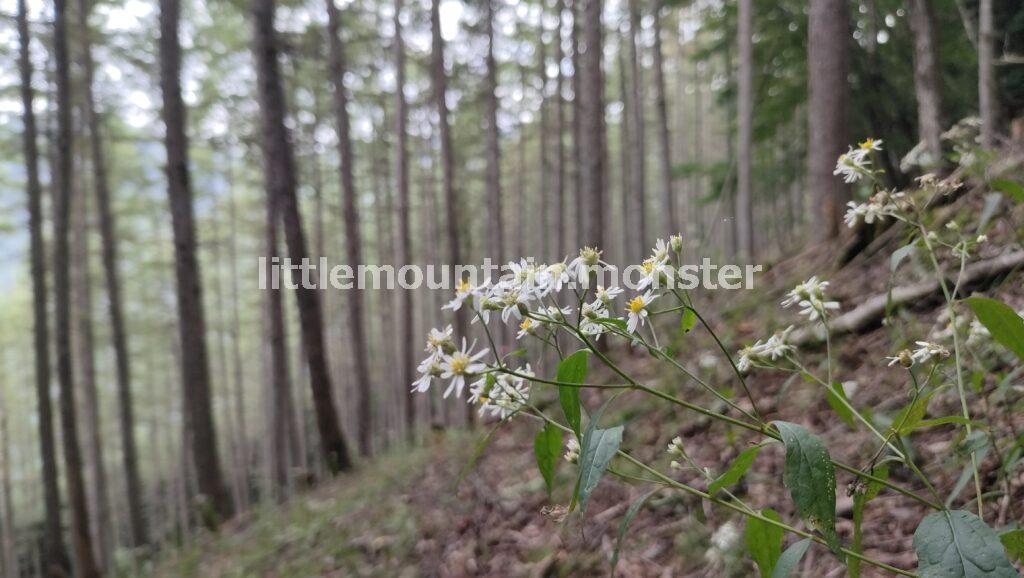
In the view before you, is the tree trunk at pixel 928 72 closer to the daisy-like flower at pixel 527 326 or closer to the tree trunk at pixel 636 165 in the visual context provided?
the daisy-like flower at pixel 527 326

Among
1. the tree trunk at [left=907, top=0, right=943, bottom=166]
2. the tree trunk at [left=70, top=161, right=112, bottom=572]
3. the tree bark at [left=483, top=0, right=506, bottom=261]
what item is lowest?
the tree trunk at [left=70, top=161, right=112, bottom=572]

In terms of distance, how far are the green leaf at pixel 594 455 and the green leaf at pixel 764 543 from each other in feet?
1.10

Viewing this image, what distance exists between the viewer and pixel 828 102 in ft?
15.6

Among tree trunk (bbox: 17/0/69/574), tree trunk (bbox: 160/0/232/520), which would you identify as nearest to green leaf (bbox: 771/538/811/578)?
tree trunk (bbox: 160/0/232/520)

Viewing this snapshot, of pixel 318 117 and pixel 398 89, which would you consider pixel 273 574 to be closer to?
pixel 398 89

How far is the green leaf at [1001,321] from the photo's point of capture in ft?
3.34

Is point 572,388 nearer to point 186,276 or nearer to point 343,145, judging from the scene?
point 186,276

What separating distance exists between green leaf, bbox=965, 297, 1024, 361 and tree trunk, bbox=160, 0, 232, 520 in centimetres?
785

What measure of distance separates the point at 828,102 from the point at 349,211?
7375mm

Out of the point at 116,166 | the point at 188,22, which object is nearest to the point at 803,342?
the point at 188,22

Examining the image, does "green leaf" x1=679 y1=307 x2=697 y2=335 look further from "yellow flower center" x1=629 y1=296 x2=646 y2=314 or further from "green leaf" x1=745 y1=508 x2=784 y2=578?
"green leaf" x1=745 y1=508 x2=784 y2=578

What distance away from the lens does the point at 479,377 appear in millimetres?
1112

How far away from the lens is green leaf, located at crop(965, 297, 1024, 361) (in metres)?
1.02

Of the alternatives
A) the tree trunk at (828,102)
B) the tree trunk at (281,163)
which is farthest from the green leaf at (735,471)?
the tree trunk at (281,163)
